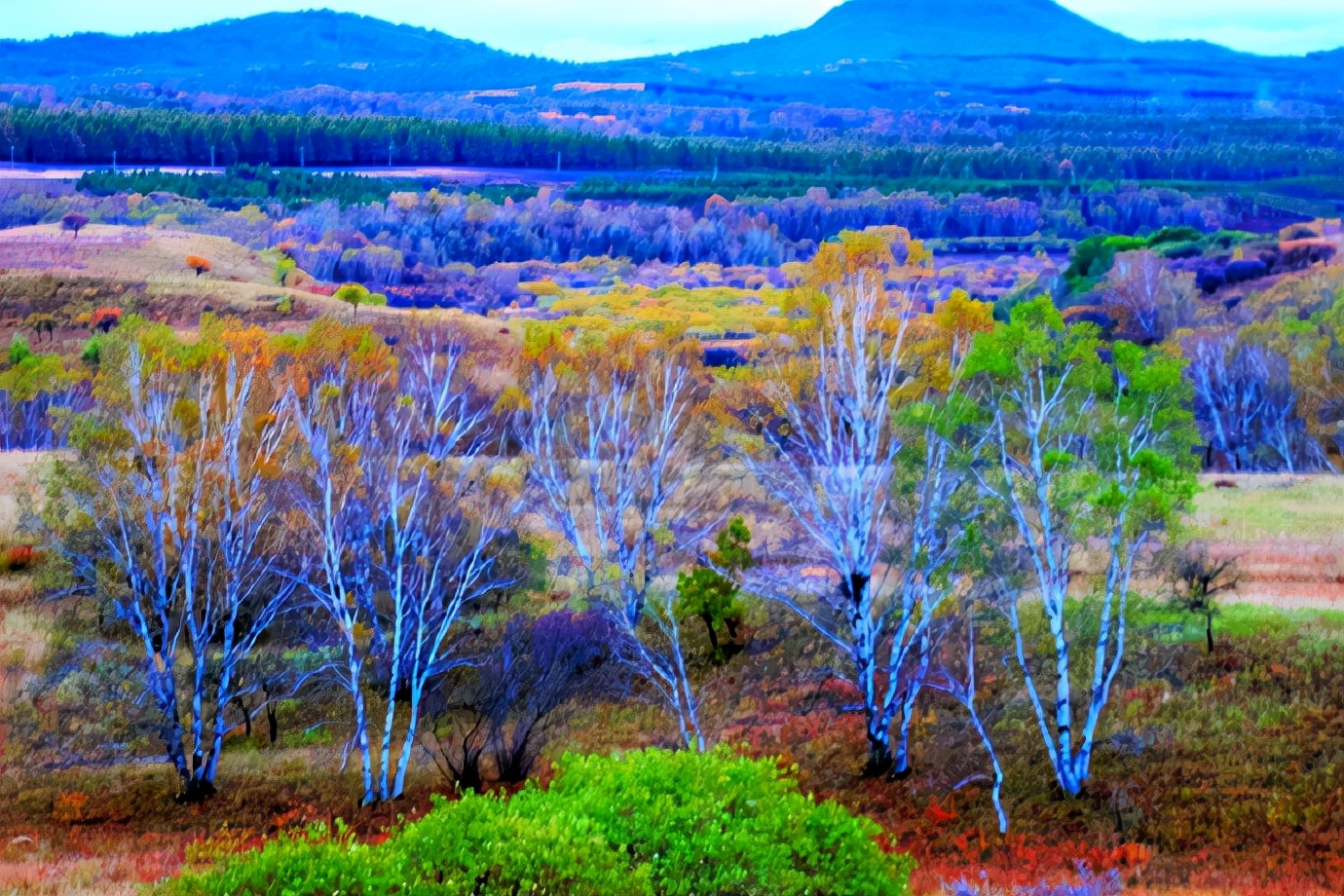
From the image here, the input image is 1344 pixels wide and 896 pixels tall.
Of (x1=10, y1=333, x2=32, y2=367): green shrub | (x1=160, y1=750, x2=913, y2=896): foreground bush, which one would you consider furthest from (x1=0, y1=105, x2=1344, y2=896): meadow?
(x1=10, y1=333, x2=32, y2=367): green shrub

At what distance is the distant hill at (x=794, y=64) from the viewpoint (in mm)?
81125

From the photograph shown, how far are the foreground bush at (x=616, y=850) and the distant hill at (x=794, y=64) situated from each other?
210 ft

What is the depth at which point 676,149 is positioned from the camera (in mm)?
65438

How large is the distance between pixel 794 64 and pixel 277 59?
35.7 metres

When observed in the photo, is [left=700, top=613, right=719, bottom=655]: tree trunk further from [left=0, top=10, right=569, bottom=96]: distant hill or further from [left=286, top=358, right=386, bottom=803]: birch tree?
[left=0, top=10, right=569, bottom=96]: distant hill

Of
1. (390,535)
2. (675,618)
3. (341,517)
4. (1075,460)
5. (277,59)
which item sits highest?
(277,59)

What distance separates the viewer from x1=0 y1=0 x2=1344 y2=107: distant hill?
8112cm

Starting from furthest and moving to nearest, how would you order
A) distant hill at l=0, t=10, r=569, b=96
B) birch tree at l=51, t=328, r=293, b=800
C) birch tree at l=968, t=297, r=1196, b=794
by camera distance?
→ distant hill at l=0, t=10, r=569, b=96 < birch tree at l=51, t=328, r=293, b=800 < birch tree at l=968, t=297, r=1196, b=794

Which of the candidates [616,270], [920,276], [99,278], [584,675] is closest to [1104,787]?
[584,675]

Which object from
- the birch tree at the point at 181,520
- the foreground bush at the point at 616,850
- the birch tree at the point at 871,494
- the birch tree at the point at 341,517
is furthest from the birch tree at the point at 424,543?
the foreground bush at the point at 616,850

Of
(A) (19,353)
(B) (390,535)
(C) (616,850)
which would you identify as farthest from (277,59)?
(C) (616,850)

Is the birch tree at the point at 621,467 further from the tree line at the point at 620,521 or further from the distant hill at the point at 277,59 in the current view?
the distant hill at the point at 277,59

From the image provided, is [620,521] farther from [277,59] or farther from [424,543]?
[277,59]

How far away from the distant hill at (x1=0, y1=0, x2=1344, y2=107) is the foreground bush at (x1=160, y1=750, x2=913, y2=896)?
64.1 metres
